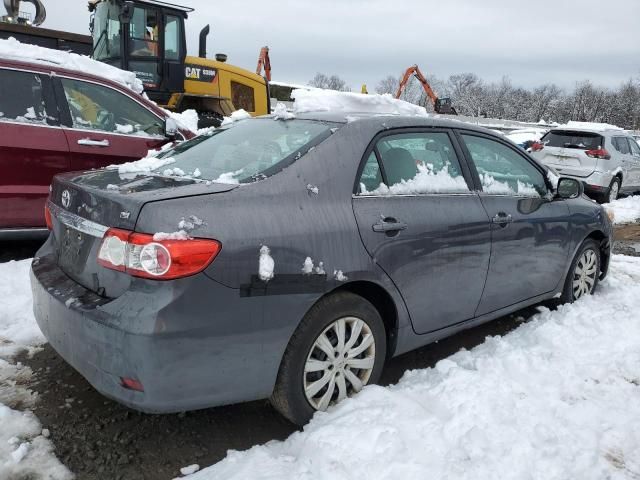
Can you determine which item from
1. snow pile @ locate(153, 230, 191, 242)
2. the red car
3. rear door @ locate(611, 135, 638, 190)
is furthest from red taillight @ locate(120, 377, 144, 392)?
rear door @ locate(611, 135, 638, 190)

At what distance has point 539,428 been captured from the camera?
8.48ft

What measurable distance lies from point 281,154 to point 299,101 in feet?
3.50

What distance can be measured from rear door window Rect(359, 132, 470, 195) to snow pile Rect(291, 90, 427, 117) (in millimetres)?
392

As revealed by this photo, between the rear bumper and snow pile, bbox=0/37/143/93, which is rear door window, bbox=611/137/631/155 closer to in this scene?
snow pile, bbox=0/37/143/93

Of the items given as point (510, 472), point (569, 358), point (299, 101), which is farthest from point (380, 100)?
point (510, 472)

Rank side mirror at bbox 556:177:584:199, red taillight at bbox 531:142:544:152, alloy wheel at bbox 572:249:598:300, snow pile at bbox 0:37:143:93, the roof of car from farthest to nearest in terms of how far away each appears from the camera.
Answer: red taillight at bbox 531:142:544:152 < snow pile at bbox 0:37:143:93 < alloy wheel at bbox 572:249:598:300 < side mirror at bbox 556:177:584:199 < the roof of car

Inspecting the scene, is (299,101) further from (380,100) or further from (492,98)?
(492,98)

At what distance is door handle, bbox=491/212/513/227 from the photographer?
3432 millimetres

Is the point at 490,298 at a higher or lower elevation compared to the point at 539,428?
higher

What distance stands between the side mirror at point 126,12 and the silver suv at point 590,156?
838cm

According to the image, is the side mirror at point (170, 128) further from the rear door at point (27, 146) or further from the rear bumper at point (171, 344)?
the rear bumper at point (171, 344)

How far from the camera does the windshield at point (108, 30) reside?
10234mm

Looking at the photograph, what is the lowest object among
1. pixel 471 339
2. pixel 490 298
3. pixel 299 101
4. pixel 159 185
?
pixel 471 339

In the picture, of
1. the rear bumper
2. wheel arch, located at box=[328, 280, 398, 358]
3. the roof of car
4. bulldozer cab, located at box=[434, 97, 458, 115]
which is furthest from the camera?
bulldozer cab, located at box=[434, 97, 458, 115]
